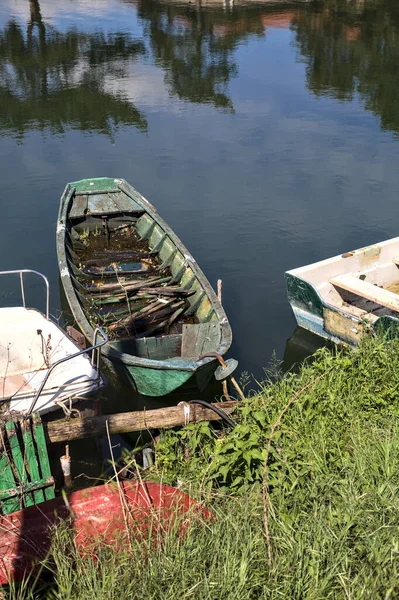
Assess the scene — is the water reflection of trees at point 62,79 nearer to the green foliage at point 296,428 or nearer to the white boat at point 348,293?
the white boat at point 348,293

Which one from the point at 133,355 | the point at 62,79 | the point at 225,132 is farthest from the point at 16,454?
the point at 62,79

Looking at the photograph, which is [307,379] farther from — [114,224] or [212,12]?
[212,12]

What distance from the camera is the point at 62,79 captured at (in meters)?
27.6

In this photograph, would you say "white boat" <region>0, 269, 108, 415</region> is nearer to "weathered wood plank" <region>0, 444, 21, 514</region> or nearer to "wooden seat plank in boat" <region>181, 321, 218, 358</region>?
"weathered wood plank" <region>0, 444, 21, 514</region>

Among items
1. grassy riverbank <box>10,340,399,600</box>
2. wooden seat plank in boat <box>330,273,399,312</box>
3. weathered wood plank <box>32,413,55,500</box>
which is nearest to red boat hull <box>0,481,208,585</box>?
grassy riverbank <box>10,340,399,600</box>

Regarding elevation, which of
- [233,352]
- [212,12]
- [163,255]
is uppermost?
[212,12]

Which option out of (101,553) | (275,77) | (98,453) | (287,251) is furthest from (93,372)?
(275,77)

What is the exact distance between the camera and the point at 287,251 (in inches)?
571

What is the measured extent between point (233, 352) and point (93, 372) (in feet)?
12.0

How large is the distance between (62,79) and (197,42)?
9.40 meters

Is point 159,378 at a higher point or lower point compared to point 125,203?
lower

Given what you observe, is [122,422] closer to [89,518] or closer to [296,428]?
[89,518]

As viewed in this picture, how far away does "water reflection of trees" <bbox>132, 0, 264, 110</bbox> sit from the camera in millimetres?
27133

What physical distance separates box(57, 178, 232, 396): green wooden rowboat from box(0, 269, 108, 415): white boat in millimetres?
688
